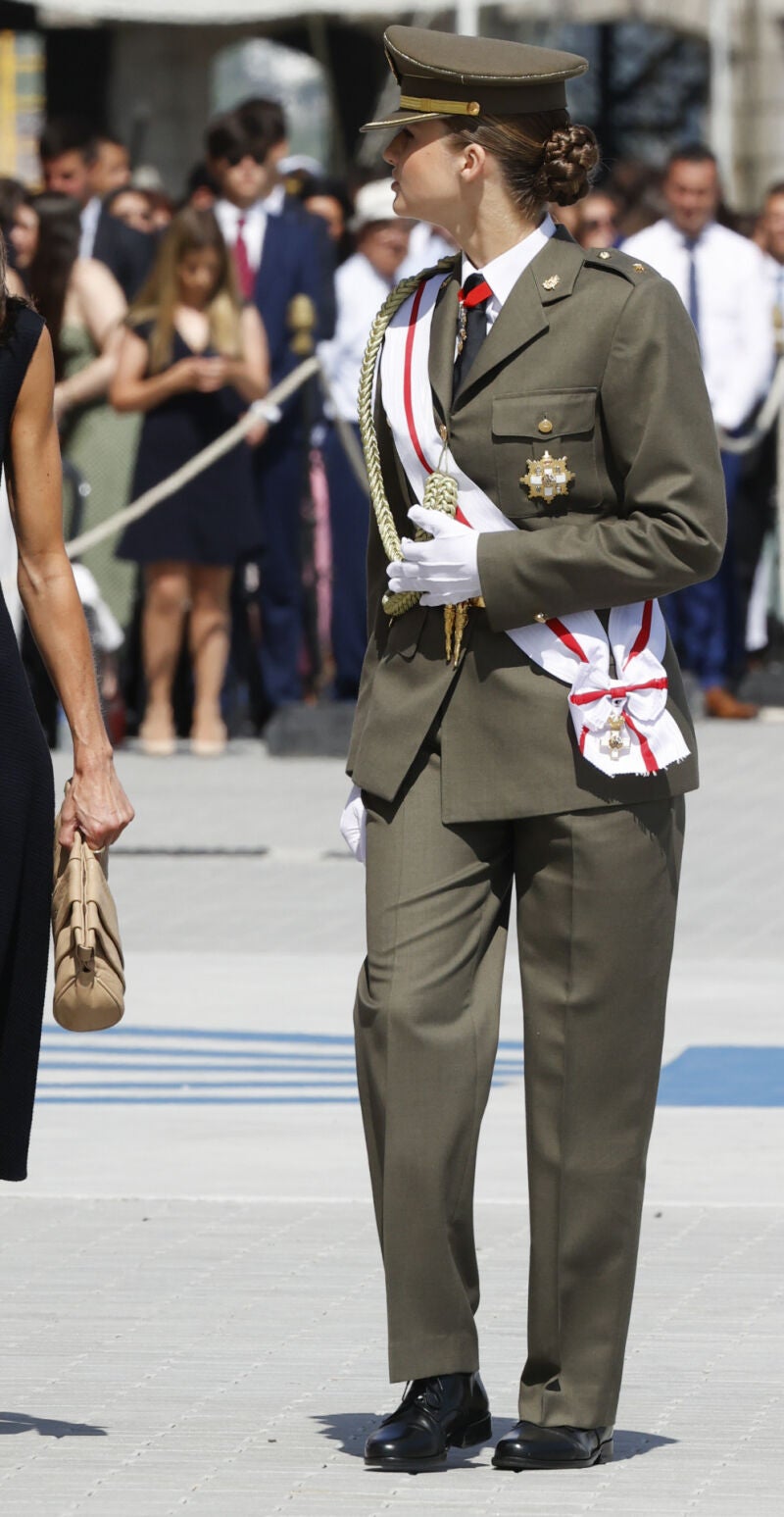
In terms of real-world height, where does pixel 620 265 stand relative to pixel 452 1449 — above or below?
above

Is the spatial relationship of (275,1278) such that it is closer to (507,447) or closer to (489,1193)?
(489,1193)

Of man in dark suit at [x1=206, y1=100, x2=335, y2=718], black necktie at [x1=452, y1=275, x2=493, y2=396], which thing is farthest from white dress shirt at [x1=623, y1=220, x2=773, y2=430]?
→ black necktie at [x1=452, y1=275, x2=493, y2=396]

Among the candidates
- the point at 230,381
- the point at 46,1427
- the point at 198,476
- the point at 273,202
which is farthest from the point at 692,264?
the point at 46,1427

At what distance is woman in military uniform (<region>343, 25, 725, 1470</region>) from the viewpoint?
4758mm

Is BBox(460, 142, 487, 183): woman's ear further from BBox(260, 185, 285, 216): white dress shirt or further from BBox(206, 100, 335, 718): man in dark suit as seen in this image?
BBox(260, 185, 285, 216): white dress shirt

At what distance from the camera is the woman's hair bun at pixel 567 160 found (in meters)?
4.79

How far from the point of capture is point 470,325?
4914 mm

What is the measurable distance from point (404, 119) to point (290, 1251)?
2.25 meters

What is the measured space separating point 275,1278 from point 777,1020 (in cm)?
279

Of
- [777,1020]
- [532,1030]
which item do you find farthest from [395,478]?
[777,1020]

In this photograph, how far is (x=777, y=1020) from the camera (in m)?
8.57

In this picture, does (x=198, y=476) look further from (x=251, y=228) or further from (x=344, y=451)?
(x=251, y=228)

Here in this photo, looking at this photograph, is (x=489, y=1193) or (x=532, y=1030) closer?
(x=532, y=1030)

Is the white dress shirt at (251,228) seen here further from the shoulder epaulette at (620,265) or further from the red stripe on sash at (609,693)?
the red stripe on sash at (609,693)
